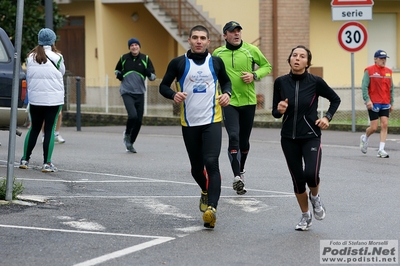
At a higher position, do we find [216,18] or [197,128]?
[216,18]

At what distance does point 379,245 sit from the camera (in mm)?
7957

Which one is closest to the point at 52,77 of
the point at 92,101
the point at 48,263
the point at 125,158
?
the point at 125,158

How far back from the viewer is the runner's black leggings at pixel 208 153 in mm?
8828

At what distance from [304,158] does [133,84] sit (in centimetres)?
775

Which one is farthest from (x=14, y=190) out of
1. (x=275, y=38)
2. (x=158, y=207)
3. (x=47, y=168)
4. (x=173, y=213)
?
(x=275, y=38)

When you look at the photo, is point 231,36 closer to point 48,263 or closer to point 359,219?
point 359,219

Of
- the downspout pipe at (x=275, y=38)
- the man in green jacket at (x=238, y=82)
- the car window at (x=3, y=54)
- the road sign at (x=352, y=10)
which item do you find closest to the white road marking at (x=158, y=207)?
the man in green jacket at (x=238, y=82)

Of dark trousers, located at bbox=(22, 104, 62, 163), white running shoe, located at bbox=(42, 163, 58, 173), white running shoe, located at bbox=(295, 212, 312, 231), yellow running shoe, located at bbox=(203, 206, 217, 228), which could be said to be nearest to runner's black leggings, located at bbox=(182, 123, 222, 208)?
yellow running shoe, located at bbox=(203, 206, 217, 228)

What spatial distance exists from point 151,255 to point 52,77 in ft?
18.8

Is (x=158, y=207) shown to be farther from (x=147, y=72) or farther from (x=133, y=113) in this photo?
(x=147, y=72)

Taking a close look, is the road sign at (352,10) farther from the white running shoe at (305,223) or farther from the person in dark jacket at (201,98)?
the white running shoe at (305,223)

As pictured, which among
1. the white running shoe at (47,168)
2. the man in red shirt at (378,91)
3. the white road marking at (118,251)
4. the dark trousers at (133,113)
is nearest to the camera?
the white road marking at (118,251)

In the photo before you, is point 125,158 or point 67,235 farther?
point 125,158

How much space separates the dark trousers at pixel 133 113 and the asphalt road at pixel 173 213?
48cm
